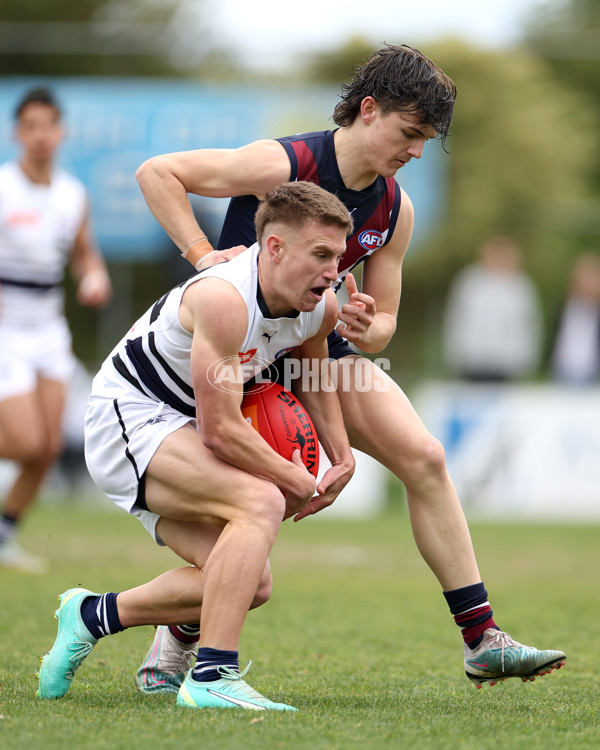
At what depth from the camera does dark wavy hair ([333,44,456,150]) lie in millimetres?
4348

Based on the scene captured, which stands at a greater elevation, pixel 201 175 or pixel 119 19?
pixel 119 19

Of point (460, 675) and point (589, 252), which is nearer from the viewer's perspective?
point (460, 675)

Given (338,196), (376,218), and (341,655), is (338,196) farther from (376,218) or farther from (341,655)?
(341,655)

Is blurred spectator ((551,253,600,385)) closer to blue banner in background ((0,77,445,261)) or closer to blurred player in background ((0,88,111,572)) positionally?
blue banner in background ((0,77,445,261))

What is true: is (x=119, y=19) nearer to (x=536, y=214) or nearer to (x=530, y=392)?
(x=536, y=214)

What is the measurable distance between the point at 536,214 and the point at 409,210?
14.3 m

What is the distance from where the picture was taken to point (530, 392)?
42.3ft

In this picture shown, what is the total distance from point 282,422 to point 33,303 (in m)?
4.34

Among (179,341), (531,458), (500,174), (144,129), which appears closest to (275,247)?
(179,341)

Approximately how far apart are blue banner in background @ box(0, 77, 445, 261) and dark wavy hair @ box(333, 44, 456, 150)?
39.9ft

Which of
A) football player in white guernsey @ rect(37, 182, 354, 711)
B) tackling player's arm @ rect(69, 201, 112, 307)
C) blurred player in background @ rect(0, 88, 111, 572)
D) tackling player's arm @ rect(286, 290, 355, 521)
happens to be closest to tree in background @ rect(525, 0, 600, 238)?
tackling player's arm @ rect(69, 201, 112, 307)

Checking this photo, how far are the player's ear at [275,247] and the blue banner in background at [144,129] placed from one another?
12810 millimetres

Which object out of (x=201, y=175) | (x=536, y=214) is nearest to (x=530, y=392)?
(x=536, y=214)

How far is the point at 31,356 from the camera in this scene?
8.04m
